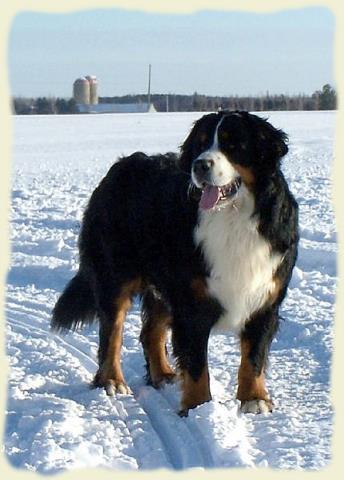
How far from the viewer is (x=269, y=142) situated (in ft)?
16.0

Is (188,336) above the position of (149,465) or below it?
above

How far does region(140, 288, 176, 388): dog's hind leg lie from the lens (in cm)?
585

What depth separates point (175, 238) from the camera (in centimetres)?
513

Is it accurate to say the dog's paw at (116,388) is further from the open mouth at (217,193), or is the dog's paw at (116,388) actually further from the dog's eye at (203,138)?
the dog's eye at (203,138)

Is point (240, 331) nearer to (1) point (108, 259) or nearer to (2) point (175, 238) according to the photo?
(2) point (175, 238)

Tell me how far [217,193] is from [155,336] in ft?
5.39

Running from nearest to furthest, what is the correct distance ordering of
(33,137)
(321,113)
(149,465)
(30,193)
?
(149,465) → (30,193) → (33,137) → (321,113)

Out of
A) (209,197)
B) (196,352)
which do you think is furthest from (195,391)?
(209,197)

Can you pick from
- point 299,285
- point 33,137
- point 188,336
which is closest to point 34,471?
point 188,336

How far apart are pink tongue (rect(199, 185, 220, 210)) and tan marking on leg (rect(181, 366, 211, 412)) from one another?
100 centimetres

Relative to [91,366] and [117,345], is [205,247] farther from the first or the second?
[91,366]

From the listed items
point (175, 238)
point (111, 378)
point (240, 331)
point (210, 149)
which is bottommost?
point (111, 378)

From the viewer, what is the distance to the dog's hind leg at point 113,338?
5617 mm

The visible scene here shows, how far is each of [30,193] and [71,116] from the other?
26.5 meters
